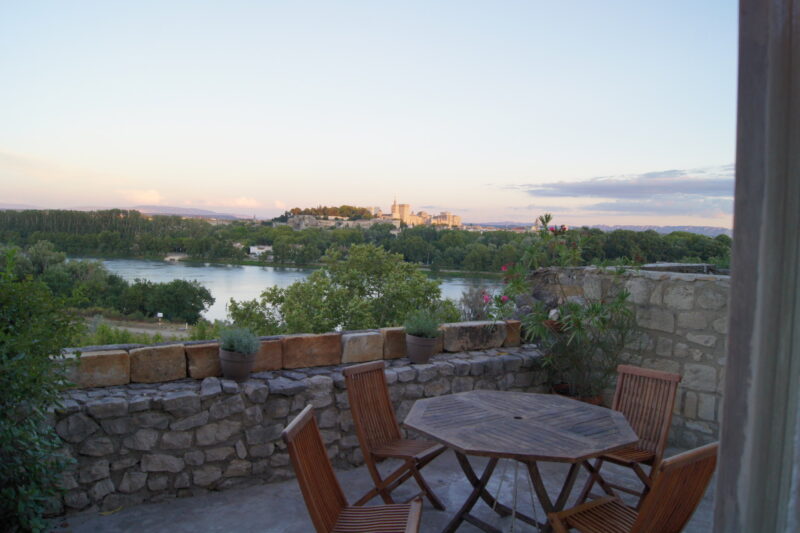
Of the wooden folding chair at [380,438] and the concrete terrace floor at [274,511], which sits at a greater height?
the wooden folding chair at [380,438]

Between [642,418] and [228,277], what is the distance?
19.4 feet

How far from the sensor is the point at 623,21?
226 inches

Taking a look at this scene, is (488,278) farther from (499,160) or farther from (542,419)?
(542,419)

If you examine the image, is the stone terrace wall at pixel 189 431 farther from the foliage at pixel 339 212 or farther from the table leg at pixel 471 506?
the foliage at pixel 339 212

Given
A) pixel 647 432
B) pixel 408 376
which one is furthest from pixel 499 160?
pixel 647 432

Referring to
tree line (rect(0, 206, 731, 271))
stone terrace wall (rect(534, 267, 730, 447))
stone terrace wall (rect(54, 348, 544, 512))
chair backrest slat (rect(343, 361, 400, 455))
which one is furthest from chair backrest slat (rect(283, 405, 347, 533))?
stone terrace wall (rect(534, 267, 730, 447))

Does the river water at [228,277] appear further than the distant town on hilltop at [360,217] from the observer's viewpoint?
No

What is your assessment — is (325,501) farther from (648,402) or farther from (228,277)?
(228,277)

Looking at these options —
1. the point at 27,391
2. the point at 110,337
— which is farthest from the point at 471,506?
the point at 110,337

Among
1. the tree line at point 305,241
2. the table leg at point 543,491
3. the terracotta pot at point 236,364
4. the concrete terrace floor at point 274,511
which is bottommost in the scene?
the concrete terrace floor at point 274,511

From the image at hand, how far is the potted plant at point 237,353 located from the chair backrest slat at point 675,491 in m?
2.46

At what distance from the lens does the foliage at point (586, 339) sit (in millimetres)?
4387

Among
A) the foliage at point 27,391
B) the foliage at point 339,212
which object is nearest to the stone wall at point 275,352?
the foliage at point 27,391

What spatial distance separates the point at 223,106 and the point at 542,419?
25.4ft
